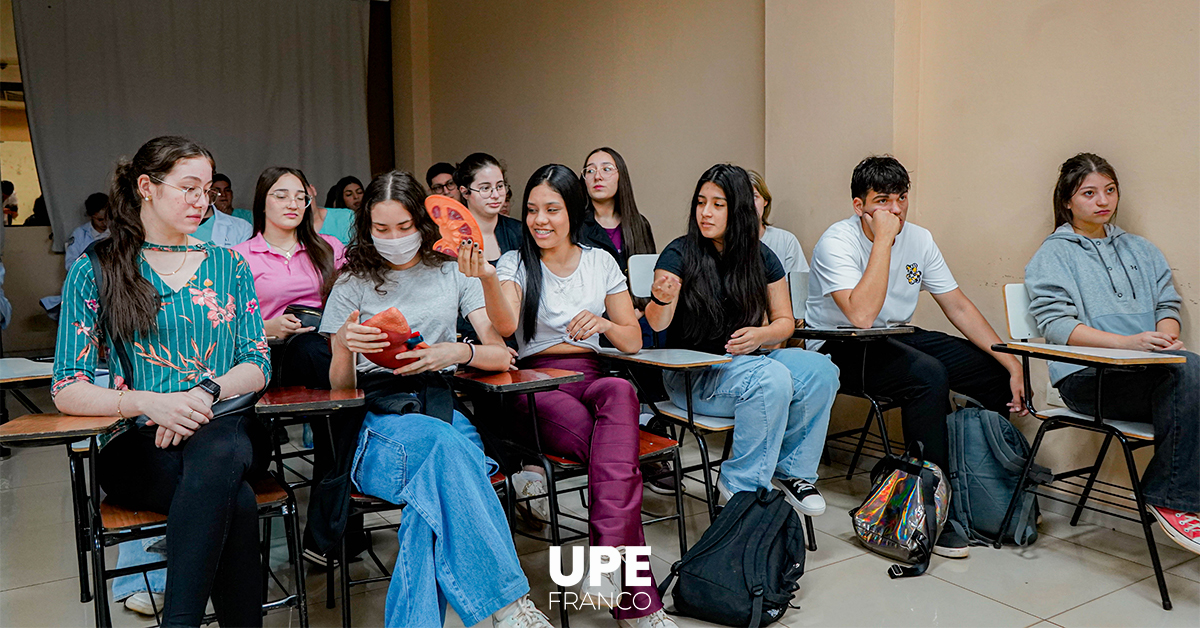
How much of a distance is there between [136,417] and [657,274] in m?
1.63

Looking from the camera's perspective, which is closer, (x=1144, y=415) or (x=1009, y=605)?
(x=1009, y=605)

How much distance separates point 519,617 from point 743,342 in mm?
1213

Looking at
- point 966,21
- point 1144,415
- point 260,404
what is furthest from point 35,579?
point 966,21

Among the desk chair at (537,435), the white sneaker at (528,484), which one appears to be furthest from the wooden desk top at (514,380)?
the white sneaker at (528,484)

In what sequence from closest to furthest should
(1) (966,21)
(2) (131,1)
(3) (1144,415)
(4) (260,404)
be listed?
(4) (260,404), (3) (1144,415), (1) (966,21), (2) (131,1)

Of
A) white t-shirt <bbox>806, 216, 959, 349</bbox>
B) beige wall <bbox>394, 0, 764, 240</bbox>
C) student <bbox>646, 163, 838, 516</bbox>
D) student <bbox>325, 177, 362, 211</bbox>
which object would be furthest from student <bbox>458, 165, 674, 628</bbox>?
student <bbox>325, 177, 362, 211</bbox>

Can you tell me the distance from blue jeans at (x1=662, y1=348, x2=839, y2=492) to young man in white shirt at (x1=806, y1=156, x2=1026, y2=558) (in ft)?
0.96

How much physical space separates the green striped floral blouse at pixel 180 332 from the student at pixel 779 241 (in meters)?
2.23

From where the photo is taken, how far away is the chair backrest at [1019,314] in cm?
300

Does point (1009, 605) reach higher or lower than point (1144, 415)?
lower

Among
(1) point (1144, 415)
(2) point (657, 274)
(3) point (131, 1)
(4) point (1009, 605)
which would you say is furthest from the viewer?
(3) point (131, 1)

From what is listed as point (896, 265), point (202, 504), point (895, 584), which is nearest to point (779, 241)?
point (896, 265)

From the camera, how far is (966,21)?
340cm

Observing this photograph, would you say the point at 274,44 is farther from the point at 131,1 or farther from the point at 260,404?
the point at 260,404
